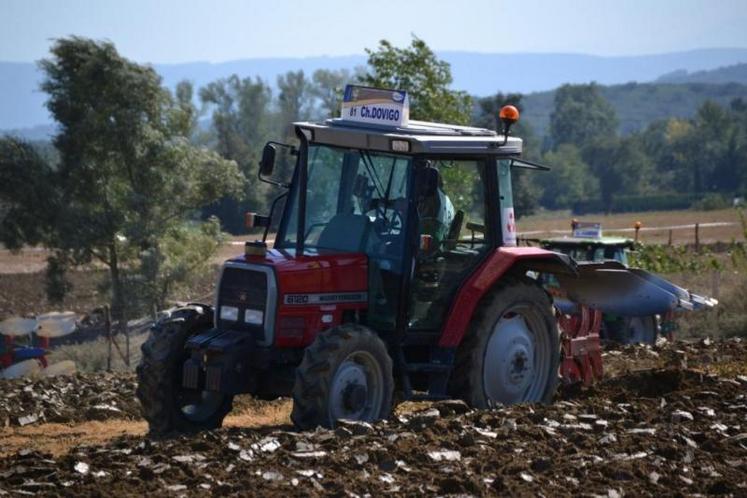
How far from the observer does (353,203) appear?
1023 cm

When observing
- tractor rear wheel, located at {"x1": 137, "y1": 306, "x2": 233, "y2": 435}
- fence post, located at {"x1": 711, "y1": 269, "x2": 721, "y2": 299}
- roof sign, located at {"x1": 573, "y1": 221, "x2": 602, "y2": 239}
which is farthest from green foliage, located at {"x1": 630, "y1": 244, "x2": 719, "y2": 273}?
tractor rear wheel, located at {"x1": 137, "y1": 306, "x2": 233, "y2": 435}

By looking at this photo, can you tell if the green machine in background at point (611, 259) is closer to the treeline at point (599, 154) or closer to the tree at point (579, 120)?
the treeline at point (599, 154)

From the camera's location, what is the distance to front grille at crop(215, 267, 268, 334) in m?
9.79

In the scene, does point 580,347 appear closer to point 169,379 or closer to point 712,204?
point 169,379

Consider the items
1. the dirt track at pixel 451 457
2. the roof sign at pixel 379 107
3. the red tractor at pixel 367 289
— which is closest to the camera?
the dirt track at pixel 451 457

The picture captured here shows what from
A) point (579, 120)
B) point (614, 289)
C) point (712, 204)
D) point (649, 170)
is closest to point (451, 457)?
point (614, 289)

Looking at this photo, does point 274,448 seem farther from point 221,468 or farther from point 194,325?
point 194,325

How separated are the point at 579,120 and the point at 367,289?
116962 millimetres

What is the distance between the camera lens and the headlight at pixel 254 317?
32.1 ft

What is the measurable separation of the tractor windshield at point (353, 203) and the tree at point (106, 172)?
2081 cm

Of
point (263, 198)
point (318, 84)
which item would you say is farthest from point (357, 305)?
point (318, 84)

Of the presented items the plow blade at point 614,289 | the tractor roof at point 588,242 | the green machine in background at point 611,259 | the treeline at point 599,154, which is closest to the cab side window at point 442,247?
the plow blade at point 614,289

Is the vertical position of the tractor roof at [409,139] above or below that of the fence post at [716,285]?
above

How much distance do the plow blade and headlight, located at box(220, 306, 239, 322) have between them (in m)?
3.29
